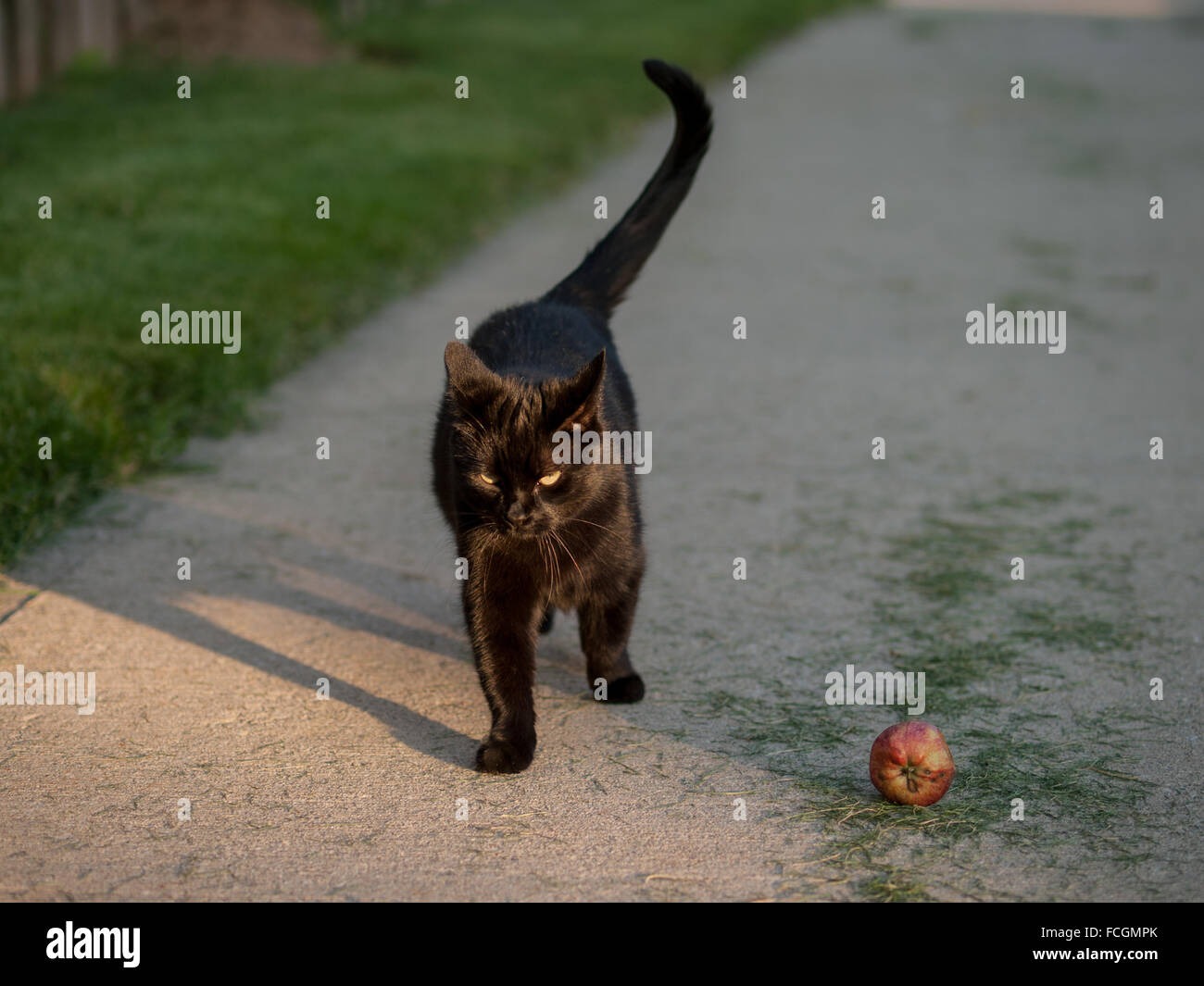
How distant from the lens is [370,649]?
4.52m

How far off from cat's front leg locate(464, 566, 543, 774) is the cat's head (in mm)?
232

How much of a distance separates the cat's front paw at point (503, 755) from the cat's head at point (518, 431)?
55 centimetres

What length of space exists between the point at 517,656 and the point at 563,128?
983cm

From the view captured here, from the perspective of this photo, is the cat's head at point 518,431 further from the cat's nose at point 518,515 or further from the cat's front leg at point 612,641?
the cat's front leg at point 612,641

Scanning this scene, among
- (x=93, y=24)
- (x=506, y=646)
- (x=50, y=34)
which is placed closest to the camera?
(x=506, y=646)

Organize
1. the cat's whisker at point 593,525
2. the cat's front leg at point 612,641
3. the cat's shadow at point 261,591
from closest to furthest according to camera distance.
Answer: the cat's whisker at point 593,525 < the cat's front leg at point 612,641 < the cat's shadow at point 261,591

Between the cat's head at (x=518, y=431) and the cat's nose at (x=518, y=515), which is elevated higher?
the cat's head at (x=518, y=431)

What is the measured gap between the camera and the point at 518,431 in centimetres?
364

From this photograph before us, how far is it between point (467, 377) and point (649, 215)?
1.64 m

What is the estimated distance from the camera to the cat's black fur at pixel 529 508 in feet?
12.0

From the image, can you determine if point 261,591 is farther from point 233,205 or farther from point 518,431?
point 233,205

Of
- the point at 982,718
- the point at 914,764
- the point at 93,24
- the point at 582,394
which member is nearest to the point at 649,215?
the point at 582,394

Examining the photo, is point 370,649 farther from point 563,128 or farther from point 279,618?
point 563,128

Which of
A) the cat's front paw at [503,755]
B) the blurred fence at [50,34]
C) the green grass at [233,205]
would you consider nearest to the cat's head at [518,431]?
the cat's front paw at [503,755]
